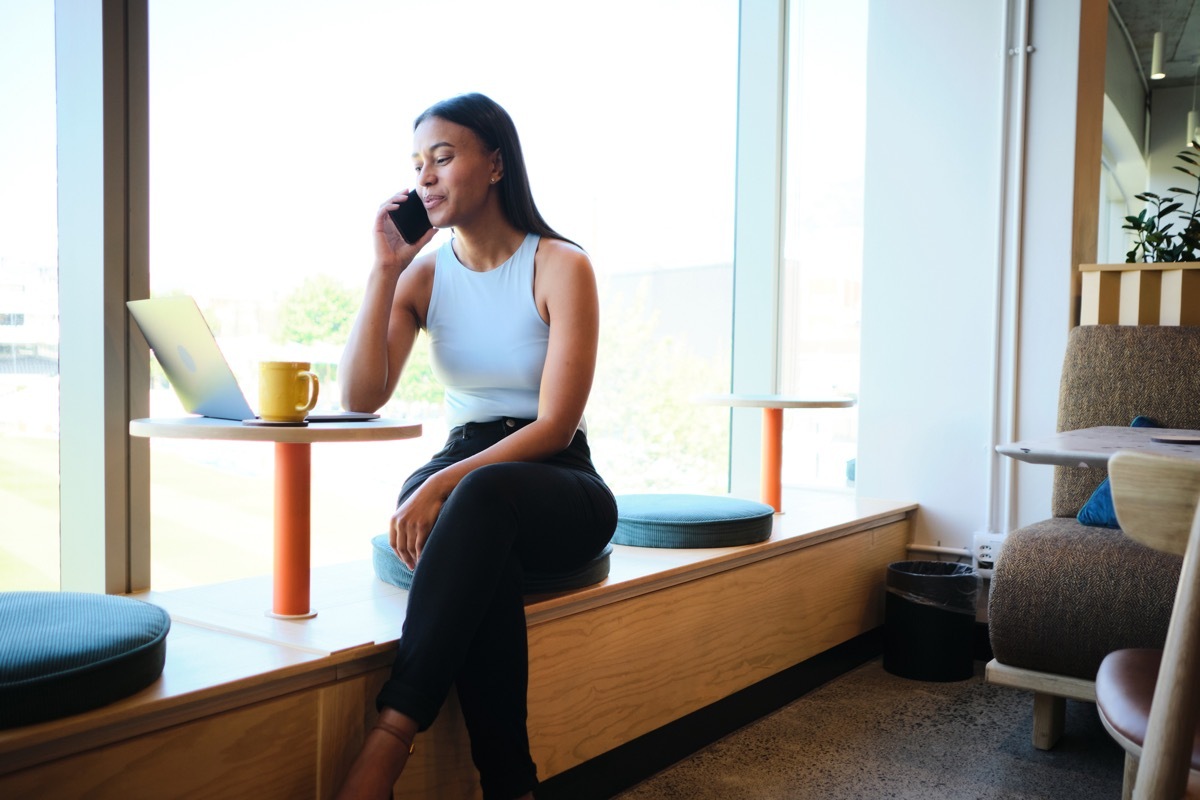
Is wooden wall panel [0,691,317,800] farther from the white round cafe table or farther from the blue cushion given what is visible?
the white round cafe table

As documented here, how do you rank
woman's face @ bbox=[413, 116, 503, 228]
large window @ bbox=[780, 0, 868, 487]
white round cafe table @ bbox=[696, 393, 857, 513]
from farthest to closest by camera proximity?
large window @ bbox=[780, 0, 868, 487]
white round cafe table @ bbox=[696, 393, 857, 513]
woman's face @ bbox=[413, 116, 503, 228]

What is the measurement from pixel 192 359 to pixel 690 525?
3.92 feet

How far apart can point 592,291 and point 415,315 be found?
0.39 m

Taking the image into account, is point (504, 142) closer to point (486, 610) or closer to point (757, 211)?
point (486, 610)

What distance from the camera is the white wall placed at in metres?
2.93

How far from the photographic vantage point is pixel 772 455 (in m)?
2.88

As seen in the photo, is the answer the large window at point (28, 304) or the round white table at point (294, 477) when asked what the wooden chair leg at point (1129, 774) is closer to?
the round white table at point (294, 477)

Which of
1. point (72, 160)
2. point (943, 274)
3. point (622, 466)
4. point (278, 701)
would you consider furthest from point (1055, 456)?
point (622, 466)

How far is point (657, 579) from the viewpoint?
2.03 meters

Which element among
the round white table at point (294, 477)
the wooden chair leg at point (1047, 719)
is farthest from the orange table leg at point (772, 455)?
the round white table at point (294, 477)

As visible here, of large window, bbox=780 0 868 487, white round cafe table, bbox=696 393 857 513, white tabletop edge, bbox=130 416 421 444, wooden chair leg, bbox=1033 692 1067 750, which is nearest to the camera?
white tabletop edge, bbox=130 416 421 444

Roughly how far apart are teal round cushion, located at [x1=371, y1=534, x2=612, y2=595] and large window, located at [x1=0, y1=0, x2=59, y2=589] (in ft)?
1.90

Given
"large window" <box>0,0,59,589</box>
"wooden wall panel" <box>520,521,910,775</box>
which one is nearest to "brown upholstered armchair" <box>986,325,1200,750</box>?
"wooden wall panel" <box>520,521,910,775</box>

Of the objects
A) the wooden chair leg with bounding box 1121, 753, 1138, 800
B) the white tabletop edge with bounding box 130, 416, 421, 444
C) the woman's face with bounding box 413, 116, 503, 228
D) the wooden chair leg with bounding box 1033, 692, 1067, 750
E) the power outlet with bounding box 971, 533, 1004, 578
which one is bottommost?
the wooden chair leg with bounding box 1033, 692, 1067, 750
